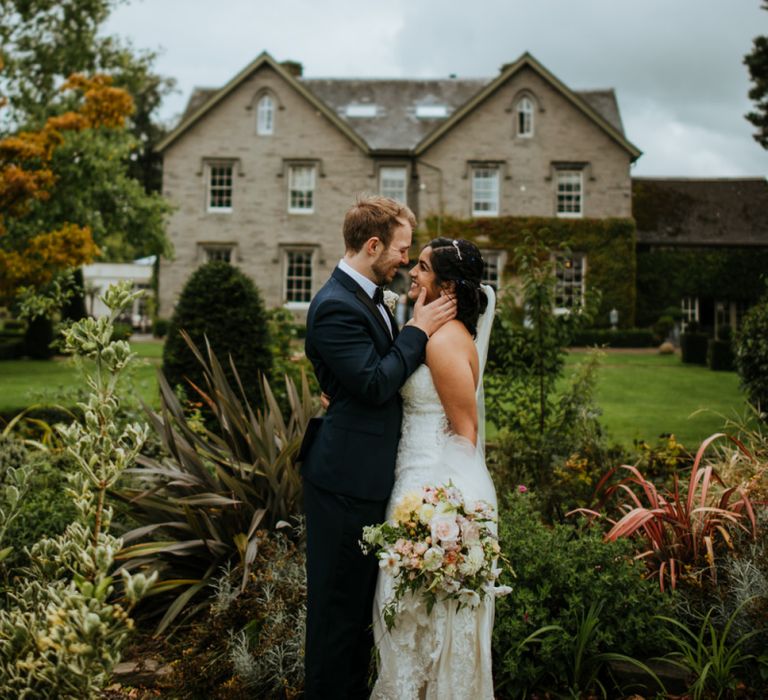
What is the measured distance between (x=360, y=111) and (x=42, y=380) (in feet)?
66.4

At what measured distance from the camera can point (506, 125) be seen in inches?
1110

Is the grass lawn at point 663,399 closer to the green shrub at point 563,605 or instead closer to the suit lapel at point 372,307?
the green shrub at point 563,605

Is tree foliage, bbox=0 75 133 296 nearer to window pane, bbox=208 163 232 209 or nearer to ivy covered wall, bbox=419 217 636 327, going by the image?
window pane, bbox=208 163 232 209

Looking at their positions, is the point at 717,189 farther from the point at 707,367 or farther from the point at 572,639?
the point at 572,639

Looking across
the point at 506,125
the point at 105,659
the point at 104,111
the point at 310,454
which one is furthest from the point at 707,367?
the point at 105,659

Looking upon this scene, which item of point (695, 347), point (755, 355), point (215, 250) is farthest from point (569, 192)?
point (755, 355)

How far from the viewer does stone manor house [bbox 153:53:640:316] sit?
2809 centimetres

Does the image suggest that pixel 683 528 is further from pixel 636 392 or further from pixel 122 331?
pixel 636 392

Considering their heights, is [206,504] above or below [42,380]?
above

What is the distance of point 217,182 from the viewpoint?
28.9m

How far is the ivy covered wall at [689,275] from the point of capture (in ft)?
95.3

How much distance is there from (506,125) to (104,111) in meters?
17.3

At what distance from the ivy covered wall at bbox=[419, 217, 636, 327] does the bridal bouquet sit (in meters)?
25.6

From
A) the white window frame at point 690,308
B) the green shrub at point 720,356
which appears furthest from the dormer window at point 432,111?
the green shrub at point 720,356
